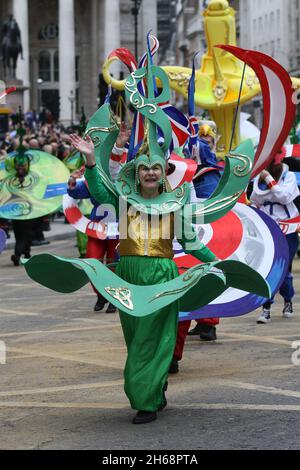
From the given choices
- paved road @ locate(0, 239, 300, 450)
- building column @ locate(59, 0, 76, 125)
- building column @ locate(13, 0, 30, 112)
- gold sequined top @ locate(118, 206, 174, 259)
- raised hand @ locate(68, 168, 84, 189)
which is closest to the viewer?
paved road @ locate(0, 239, 300, 450)

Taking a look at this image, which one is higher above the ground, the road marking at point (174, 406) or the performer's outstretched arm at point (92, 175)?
the performer's outstretched arm at point (92, 175)

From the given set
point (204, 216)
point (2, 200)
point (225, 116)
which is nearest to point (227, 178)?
point (204, 216)

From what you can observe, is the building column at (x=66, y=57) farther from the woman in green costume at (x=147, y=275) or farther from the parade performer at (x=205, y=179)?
the woman in green costume at (x=147, y=275)

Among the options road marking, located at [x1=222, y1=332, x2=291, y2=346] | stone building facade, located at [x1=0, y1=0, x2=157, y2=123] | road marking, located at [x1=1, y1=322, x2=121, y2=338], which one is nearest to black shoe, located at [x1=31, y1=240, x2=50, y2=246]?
road marking, located at [x1=1, y1=322, x2=121, y2=338]

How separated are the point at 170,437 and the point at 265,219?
3.05m

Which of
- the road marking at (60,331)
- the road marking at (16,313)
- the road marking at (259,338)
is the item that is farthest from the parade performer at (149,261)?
the road marking at (16,313)

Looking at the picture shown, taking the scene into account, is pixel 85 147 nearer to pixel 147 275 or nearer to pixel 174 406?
pixel 147 275

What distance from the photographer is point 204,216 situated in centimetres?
801

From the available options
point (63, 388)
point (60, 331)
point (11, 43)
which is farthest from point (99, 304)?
point (11, 43)

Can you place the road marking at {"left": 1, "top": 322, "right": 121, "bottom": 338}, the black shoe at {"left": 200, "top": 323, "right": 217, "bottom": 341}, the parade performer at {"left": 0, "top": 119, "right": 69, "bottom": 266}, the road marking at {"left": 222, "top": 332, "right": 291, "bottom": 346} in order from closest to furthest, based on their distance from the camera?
the road marking at {"left": 222, "top": 332, "right": 291, "bottom": 346}
the black shoe at {"left": 200, "top": 323, "right": 217, "bottom": 341}
the road marking at {"left": 1, "top": 322, "right": 121, "bottom": 338}
the parade performer at {"left": 0, "top": 119, "right": 69, "bottom": 266}

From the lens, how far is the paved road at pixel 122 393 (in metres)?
7.21

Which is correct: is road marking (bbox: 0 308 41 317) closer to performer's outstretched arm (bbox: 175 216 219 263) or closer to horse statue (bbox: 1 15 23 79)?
performer's outstretched arm (bbox: 175 216 219 263)

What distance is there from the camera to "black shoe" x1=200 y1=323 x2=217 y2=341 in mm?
10836

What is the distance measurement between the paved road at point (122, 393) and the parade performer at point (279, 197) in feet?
0.51
